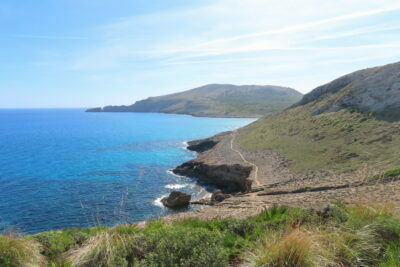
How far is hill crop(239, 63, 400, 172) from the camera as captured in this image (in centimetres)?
3177

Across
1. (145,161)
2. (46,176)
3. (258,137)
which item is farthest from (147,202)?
(258,137)

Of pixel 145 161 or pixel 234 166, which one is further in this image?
pixel 145 161

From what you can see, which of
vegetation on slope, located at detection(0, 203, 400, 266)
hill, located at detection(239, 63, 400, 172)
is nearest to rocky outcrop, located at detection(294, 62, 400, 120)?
hill, located at detection(239, 63, 400, 172)

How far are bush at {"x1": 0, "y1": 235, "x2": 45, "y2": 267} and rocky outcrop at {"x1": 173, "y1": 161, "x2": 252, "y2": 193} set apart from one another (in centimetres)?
3175

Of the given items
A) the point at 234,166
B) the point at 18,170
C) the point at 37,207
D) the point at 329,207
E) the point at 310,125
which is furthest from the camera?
the point at 310,125

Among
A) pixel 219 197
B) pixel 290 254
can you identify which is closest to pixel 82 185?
pixel 219 197

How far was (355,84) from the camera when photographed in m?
56.3

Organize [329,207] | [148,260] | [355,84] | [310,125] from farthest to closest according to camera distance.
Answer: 1. [355,84]
2. [310,125]
3. [329,207]
4. [148,260]

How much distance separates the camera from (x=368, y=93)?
48.7 meters

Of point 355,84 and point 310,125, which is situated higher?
point 355,84

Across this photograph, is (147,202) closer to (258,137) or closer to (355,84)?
(258,137)

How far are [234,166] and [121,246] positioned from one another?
3776 centimetres

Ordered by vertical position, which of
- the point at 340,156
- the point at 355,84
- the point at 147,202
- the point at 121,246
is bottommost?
the point at 147,202

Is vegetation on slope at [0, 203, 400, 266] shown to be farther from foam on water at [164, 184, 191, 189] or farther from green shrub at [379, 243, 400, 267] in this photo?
foam on water at [164, 184, 191, 189]
